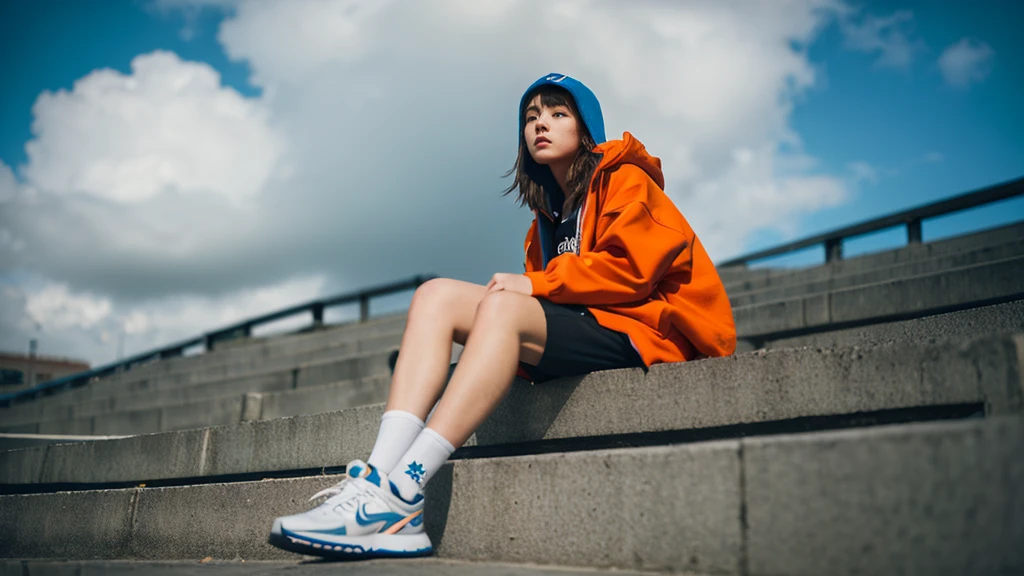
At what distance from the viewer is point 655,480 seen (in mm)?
1882

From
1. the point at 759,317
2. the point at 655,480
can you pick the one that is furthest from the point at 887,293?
the point at 655,480

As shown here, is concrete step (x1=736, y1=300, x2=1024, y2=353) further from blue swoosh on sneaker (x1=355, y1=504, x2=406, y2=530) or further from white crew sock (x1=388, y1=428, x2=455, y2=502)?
blue swoosh on sneaker (x1=355, y1=504, x2=406, y2=530)

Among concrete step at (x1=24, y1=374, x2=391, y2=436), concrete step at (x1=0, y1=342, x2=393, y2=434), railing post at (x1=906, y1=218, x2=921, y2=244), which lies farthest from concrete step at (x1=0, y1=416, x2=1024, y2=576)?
railing post at (x1=906, y1=218, x2=921, y2=244)

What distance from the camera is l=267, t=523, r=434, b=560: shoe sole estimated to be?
197 centimetres

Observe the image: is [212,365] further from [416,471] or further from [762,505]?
[762,505]

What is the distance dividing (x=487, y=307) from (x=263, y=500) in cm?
130

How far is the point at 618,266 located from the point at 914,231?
18.9ft

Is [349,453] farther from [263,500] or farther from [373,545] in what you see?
[373,545]

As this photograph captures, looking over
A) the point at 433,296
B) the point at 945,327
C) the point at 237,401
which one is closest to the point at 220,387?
the point at 237,401

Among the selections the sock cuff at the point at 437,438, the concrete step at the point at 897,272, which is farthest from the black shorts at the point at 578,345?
the concrete step at the point at 897,272

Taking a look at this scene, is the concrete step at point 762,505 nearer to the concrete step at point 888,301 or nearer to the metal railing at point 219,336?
the concrete step at point 888,301

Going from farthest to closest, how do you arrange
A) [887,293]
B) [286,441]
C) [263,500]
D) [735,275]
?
1. [735,275]
2. [887,293]
3. [286,441]
4. [263,500]

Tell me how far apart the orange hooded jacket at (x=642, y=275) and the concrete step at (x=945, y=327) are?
424mm

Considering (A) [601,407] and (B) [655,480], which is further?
(A) [601,407]
